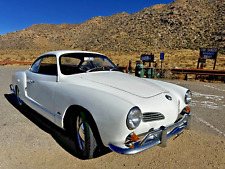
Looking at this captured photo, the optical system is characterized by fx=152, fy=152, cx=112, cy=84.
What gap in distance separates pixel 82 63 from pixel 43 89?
2.86ft

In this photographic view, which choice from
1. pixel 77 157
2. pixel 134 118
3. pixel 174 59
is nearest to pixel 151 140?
pixel 134 118

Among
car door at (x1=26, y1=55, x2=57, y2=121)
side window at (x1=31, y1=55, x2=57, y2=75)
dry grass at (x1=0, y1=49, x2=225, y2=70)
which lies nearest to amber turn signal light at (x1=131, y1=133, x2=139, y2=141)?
car door at (x1=26, y1=55, x2=57, y2=121)

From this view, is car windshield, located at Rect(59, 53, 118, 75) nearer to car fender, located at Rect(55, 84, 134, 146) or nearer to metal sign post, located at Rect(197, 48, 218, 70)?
car fender, located at Rect(55, 84, 134, 146)

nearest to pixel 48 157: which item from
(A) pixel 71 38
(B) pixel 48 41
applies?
(A) pixel 71 38

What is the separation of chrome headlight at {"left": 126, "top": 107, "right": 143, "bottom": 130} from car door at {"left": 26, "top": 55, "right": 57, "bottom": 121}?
139 cm

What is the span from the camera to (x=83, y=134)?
6.99 feet

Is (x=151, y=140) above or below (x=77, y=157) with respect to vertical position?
above

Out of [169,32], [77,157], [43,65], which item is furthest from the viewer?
[169,32]

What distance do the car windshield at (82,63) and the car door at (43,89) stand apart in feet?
0.69

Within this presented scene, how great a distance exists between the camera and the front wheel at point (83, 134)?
1984mm

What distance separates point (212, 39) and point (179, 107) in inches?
1775

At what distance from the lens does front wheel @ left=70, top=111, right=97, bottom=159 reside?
1984 millimetres

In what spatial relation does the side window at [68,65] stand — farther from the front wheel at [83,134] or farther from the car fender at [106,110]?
the front wheel at [83,134]

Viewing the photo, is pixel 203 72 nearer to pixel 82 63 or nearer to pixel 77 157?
pixel 82 63
